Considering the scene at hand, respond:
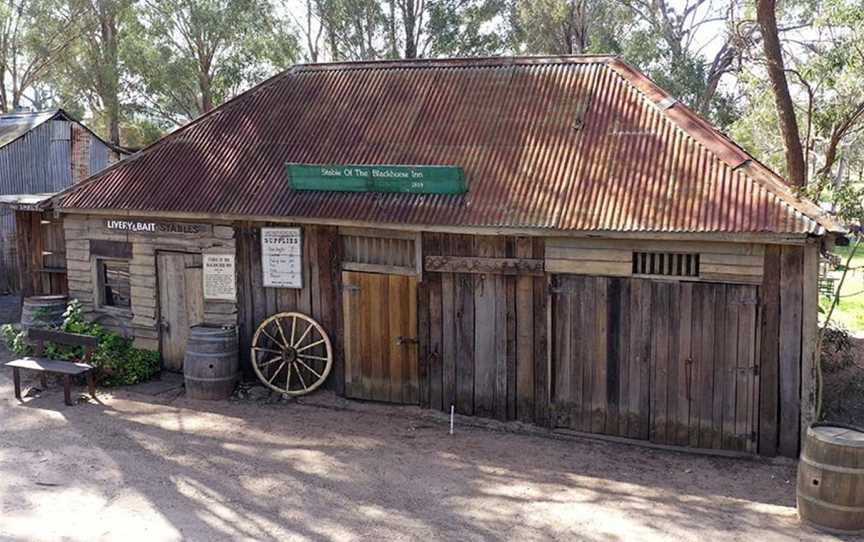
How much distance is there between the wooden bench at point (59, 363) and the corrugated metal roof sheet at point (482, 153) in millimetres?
2043

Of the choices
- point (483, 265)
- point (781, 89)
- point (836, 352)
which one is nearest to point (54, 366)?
point (483, 265)

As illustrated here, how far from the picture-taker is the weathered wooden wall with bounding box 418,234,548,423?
10.5 metres

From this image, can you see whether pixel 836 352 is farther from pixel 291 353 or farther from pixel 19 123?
pixel 19 123

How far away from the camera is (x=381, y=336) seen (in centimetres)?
1142

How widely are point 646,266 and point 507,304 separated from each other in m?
1.79

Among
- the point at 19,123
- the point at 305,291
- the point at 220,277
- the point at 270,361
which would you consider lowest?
the point at 270,361

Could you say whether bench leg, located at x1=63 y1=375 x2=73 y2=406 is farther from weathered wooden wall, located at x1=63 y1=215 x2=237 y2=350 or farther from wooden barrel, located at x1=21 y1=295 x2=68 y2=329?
wooden barrel, located at x1=21 y1=295 x2=68 y2=329

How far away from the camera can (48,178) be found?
70.6ft

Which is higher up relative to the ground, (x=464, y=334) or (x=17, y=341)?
(x=464, y=334)

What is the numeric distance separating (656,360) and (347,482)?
3.85 metres

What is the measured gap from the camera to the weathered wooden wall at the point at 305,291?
11.7 m

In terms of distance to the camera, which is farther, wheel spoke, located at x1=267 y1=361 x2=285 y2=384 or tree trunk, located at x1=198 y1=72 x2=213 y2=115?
tree trunk, located at x1=198 y1=72 x2=213 y2=115

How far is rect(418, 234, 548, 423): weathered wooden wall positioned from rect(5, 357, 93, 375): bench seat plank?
4.76 m

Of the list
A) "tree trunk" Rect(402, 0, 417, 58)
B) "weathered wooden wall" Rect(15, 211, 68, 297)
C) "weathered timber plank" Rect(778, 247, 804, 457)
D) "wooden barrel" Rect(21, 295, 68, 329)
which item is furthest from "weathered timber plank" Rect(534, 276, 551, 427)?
"tree trunk" Rect(402, 0, 417, 58)
